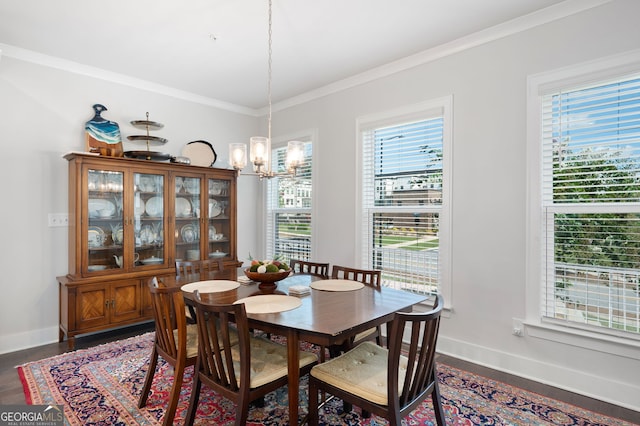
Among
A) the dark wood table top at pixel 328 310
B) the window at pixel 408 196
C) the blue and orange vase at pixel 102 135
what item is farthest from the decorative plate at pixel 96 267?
the window at pixel 408 196

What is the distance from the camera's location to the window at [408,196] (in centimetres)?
320

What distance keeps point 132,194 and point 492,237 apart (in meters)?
3.43

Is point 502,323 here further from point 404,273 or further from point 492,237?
point 404,273

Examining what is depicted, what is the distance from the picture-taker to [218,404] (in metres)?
2.28

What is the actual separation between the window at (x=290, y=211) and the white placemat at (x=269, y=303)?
2152 mm

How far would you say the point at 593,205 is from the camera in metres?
2.43

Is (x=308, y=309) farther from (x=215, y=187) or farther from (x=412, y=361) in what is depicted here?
(x=215, y=187)

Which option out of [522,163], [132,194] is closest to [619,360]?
[522,163]

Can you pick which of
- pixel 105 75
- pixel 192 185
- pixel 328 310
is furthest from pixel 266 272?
pixel 105 75

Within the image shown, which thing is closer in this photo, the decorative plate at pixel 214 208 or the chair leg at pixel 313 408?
the chair leg at pixel 313 408

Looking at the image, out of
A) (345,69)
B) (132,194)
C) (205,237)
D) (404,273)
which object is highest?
(345,69)

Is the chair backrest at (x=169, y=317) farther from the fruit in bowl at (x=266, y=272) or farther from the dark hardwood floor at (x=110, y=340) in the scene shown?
the dark hardwood floor at (x=110, y=340)

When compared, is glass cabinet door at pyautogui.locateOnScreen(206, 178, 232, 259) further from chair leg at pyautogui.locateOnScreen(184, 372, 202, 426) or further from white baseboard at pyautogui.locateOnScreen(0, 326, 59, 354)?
chair leg at pyautogui.locateOnScreen(184, 372, 202, 426)

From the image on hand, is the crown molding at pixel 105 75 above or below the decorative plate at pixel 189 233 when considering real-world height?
above
